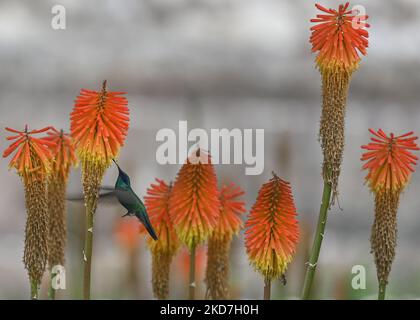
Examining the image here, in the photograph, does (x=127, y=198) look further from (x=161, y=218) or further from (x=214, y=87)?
(x=214, y=87)

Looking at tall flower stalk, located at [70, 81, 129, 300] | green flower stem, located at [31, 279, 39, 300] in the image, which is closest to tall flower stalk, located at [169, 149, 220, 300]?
tall flower stalk, located at [70, 81, 129, 300]

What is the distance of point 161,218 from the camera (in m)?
1.19

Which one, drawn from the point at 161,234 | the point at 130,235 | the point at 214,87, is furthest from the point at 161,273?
the point at 214,87

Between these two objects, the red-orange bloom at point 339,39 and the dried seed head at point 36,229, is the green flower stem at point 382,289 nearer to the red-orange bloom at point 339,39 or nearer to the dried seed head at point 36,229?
the red-orange bloom at point 339,39

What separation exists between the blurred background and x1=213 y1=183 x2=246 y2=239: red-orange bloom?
700mm

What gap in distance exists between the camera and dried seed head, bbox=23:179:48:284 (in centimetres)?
104

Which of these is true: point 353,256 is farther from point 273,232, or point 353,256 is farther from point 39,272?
point 39,272

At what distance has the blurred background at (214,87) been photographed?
2.02m

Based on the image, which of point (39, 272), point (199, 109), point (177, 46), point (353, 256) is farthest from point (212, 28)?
point (39, 272)

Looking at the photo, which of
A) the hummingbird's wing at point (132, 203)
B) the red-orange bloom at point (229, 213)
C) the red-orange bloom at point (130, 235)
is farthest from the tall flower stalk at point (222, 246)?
the red-orange bloom at point (130, 235)

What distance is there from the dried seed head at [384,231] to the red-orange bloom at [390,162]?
2cm

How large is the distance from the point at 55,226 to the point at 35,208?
0.11 m

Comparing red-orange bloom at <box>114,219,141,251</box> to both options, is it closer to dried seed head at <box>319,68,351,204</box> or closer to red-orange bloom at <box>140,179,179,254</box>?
red-orange bloom at <box>140,179,179,254</box>

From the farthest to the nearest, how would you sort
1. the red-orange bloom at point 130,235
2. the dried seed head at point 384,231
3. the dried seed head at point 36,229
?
the red-orange bloom at point 130,235 → the dried seed head at point 384,231 → the dried seed head at point 36,229
